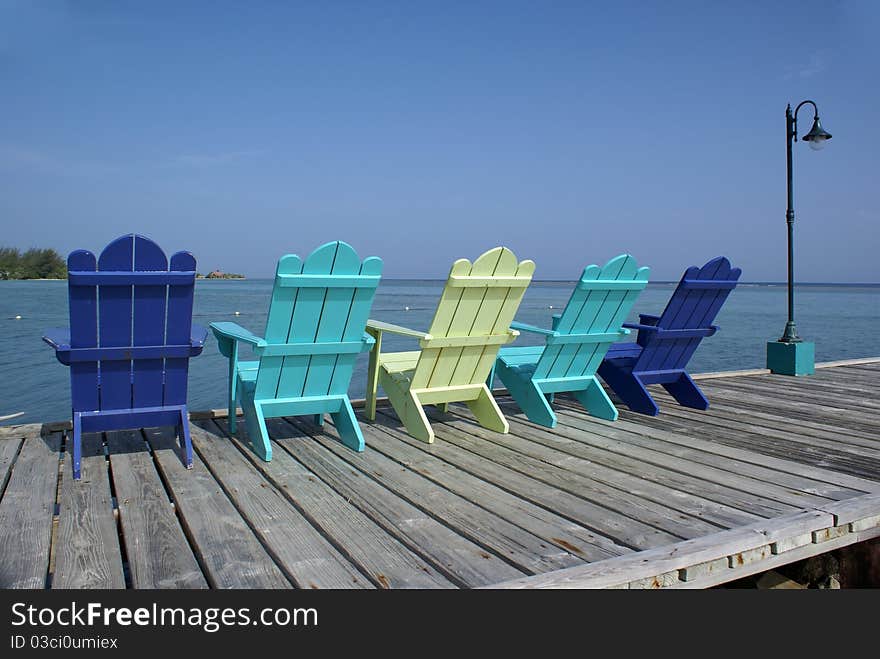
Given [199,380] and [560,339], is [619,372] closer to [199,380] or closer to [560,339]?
[560,339]

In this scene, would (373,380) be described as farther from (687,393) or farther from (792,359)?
(792,359)

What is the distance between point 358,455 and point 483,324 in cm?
113

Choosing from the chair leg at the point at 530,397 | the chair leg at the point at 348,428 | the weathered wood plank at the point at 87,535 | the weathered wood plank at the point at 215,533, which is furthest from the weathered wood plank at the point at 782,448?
the weathered wood plank at the point at 87,535

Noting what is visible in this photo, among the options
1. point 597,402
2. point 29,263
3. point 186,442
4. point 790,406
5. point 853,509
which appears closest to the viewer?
point 853,509

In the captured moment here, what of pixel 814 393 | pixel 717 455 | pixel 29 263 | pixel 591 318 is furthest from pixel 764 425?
pixel 29 263

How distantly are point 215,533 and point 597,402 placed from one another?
303 centimetres

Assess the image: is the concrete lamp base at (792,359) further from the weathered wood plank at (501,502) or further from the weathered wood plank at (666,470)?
the weathered wood plank at (501,502)

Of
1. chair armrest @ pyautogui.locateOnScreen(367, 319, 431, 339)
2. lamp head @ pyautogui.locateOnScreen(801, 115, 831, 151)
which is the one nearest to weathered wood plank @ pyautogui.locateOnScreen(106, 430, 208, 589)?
chair armrest @ pyautogui.locateOnScreen(367, 319, 431, 339)

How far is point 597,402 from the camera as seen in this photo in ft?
15.9

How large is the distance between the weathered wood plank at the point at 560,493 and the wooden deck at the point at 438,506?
1 centimetres

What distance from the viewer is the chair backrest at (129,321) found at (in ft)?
10.8

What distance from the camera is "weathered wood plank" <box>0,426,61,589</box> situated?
7.41 ft

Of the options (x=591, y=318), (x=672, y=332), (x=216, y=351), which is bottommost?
(x=216, y=351)

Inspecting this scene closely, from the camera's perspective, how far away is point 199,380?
10484 mm
